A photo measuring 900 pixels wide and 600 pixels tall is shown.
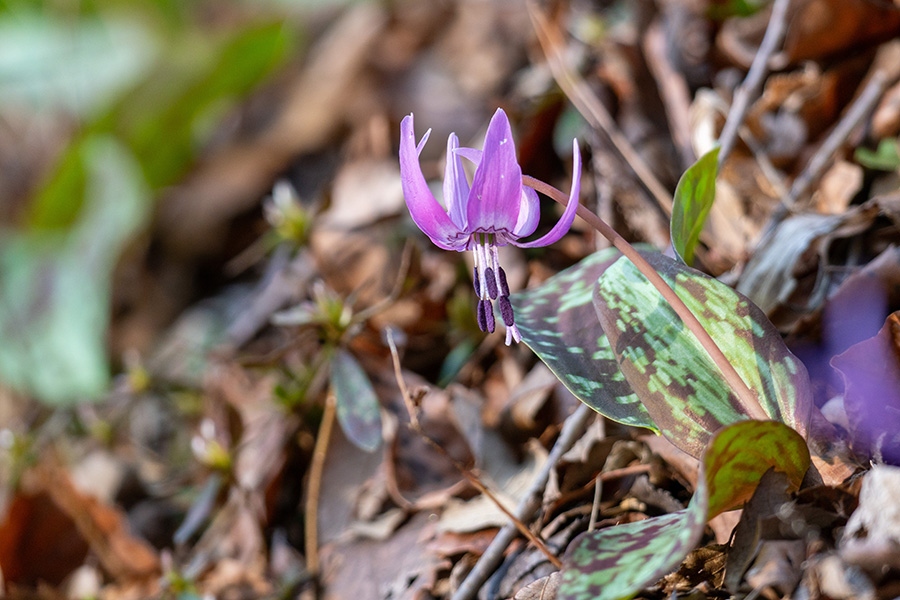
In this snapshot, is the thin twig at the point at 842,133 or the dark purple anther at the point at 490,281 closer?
the dark purple anther at the point at 490,281

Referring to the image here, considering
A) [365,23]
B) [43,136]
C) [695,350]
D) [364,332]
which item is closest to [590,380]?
[695,350]

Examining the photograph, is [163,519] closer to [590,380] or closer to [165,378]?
[165,378]

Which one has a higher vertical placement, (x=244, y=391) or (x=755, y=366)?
(x=244, y=391)

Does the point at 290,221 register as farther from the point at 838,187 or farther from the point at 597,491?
Answer: the point at 838,187

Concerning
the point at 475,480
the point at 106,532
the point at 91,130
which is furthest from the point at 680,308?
the point at 91,130

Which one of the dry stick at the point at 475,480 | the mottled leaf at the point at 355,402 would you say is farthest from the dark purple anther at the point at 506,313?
the mottled leaf at the point at 355,402

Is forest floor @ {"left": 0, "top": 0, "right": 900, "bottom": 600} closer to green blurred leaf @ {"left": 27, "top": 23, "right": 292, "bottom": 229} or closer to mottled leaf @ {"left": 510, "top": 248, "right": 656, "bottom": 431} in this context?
green blurred leaf @ {"left": 27, "top": 23, "right": 292, "bottom": 229}

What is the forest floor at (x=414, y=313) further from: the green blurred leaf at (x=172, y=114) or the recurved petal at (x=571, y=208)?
the recurved petal at (x=571, y=208)
